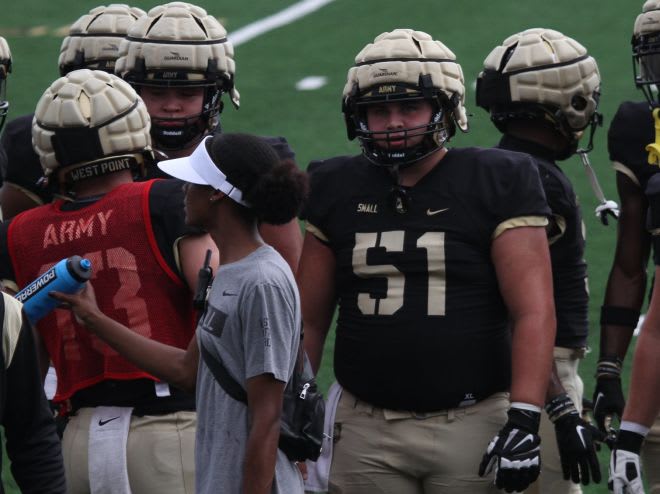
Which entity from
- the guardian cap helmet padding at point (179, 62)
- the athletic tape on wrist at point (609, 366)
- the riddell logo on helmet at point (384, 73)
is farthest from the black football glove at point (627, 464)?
the guardian cap helmet padding at point (179, 62)

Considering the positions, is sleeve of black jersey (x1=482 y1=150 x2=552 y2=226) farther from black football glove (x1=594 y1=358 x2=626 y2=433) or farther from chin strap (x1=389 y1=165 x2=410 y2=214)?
black football glove (x1=594 y1=358 x2=626 y2=433)

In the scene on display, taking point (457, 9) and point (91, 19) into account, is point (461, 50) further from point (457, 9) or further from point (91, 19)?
point (91, 19)

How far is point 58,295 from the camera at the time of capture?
4484 mm

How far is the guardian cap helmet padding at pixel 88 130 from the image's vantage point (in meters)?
4.90

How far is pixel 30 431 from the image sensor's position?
4.01 metres

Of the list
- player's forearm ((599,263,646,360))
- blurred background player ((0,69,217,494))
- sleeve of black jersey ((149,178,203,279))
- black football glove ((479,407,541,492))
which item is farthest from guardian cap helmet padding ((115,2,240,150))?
black football glove ((479,407,541,492))

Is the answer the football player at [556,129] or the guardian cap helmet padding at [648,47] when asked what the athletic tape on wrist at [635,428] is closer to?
the football player at [556,129]

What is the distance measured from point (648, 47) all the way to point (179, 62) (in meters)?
1.74

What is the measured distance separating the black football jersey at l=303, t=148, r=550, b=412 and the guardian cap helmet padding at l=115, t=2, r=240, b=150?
1139 mm

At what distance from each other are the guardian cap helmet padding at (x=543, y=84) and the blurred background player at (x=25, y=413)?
2.31 metres

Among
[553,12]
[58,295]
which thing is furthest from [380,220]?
[553,12]

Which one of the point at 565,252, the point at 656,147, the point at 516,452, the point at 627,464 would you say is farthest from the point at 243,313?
the point at 656,147

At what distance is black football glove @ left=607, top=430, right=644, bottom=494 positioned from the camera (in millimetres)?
4898

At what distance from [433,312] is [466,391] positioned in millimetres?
263
